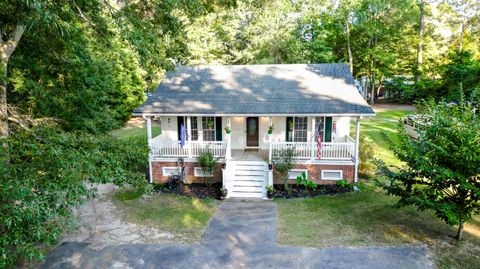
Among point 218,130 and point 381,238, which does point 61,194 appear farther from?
point 218,130

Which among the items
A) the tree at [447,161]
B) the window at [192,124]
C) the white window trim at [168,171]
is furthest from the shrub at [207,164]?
the tree at [447,161]

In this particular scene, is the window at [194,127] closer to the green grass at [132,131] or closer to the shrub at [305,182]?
the shrub at [305,182]

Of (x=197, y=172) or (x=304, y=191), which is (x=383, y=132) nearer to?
(x=304, y=191)

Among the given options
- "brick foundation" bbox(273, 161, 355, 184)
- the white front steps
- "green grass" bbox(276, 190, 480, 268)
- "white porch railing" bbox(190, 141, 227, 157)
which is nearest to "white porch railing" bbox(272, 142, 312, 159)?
"brick foundation" bbox(273, 161, 355, 184)

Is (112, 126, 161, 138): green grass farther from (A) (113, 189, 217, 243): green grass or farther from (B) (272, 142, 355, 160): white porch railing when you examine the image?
(B) (272, 142, 355, 160): white porch railing

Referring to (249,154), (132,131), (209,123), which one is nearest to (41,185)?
(209,123)

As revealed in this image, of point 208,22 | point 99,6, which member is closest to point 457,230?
point 99,6

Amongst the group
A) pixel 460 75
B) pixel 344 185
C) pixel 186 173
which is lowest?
pixel 344 185
